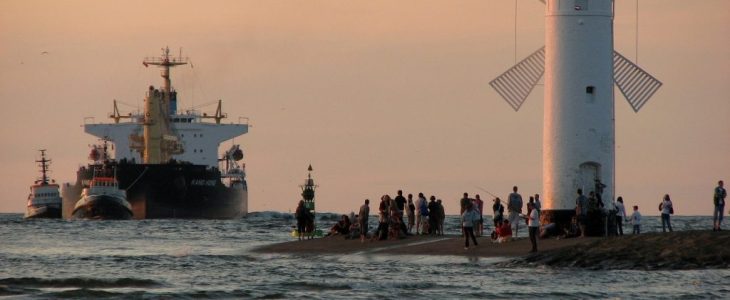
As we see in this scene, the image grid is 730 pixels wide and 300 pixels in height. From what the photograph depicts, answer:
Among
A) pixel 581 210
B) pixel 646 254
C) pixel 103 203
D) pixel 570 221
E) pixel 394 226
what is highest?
pixel 103 203

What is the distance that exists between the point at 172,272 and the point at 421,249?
6.75 meters

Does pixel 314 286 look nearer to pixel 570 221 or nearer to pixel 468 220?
pixel 468 220

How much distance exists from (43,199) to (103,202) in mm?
21245

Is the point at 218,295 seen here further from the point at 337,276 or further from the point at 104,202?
the point at 104,202

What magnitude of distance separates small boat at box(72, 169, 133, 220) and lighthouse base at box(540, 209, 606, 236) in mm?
62186

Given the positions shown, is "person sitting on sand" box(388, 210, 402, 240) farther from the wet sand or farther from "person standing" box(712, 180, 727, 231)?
"person standing" box(712, 180, 727, 231)

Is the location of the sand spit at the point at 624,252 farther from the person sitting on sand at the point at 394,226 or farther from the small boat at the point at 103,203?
the small boat at the point at 103,203

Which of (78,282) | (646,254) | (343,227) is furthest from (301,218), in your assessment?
(646,254)

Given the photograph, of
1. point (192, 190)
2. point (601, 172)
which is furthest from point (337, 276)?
point (192, 190)

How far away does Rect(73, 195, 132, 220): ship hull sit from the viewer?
323ft

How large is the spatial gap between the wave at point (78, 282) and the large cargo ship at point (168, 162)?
71883 mm

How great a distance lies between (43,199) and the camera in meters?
118

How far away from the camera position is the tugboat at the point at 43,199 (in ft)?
383

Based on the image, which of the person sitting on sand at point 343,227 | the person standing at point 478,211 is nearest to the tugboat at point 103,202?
the person sitting on sand at point 343,227
